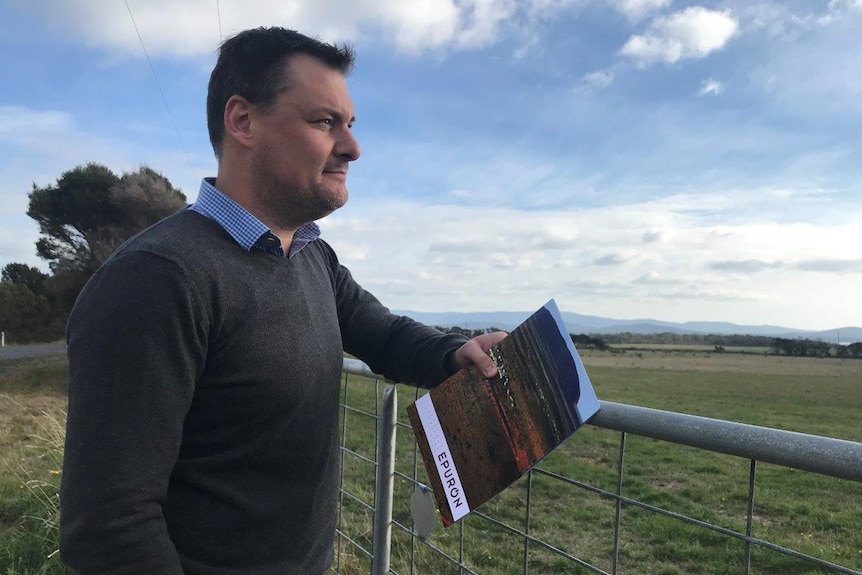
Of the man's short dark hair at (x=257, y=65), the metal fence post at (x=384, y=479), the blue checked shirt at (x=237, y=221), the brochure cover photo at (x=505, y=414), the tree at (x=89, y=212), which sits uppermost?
the tree at (x=89, y=212)

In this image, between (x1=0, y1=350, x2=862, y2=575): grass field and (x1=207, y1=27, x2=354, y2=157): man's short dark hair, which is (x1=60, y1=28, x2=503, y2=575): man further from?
(x1=0, y1=350, x2=862, y2=575): grass field

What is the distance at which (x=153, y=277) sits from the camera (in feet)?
4.38

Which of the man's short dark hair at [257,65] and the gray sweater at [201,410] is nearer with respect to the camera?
the gray sweater at [201,410]

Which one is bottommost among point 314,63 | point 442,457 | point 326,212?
point 442,457

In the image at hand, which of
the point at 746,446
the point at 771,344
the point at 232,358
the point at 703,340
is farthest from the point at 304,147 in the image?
the point at 703,340

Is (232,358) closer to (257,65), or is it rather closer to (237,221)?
(237,221)

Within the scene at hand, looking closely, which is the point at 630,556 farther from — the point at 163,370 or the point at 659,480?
the point at 163,370

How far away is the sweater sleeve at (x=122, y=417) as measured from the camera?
1.25m

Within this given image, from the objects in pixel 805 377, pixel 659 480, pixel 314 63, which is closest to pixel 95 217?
pixel 659 480

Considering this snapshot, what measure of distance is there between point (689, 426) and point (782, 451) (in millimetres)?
A: 194

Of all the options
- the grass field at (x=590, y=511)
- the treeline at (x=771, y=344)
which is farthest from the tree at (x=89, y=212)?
the treeline at (x=771, y=344)

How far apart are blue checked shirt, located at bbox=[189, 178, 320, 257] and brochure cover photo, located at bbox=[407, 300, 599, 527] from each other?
579mm

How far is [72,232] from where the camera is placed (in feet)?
64.0

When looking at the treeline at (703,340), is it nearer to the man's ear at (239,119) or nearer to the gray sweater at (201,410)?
the gray sweater at (201,410)
